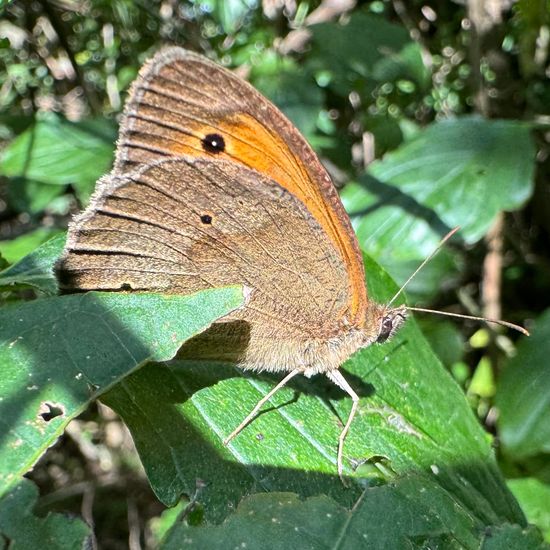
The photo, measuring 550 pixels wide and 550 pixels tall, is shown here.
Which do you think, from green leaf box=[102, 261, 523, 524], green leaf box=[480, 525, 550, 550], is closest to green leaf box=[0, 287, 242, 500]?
green leaf box=[102, 261, 523, 524]

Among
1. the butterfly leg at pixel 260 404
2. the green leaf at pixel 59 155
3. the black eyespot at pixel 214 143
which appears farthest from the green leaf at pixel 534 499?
the green leaf at pixel 59 155

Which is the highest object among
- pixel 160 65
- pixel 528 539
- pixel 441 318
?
pixel 160 65

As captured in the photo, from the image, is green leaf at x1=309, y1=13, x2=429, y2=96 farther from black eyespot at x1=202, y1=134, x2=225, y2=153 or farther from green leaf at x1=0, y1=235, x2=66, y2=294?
green leaf at x1=0, y1=235, x2=66, y2=294

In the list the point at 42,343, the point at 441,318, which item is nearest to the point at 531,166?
the point at 441,318

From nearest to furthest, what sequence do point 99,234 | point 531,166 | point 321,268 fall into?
point 99,234, point 321,268, point 531,166

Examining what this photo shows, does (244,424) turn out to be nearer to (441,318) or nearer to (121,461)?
(441,318)

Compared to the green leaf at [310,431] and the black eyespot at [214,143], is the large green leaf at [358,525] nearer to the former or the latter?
the green leaf at [310,431]

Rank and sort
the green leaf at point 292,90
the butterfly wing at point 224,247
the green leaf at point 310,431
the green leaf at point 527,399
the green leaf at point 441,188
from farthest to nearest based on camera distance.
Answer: the green leaf at point 292,90 → the green leaf at point 441,188 → the green leaf at point 527,399 → the butterfly wing at point 224,247 → the green leaf at point 310,431
